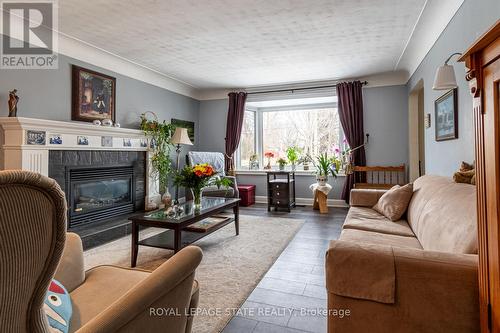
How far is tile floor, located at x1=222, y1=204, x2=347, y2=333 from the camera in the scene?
5.41ft

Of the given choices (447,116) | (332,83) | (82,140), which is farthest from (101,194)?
(332,83)

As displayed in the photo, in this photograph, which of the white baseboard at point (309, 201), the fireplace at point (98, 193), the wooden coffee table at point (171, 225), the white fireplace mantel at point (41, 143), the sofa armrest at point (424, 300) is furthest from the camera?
the white baseboard at point (309, 201)

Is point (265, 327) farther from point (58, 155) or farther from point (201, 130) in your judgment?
point (201, 130)

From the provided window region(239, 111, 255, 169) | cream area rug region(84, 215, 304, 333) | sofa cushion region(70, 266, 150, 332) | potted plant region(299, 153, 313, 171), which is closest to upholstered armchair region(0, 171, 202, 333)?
sofa cushion region(70, 266, 150, 332)

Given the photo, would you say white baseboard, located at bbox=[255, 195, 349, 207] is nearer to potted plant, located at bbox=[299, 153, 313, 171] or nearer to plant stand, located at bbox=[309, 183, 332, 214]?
plant stand, located at bbox=[309, 183, 332, 214]

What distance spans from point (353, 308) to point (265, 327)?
0.65 meters

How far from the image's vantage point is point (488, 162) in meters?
0.91

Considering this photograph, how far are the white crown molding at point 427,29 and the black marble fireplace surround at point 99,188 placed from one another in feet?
13.8

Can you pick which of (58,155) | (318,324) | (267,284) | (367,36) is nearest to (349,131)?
(367,36)

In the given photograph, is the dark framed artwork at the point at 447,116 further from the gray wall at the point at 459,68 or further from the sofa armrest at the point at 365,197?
the sofa armrest at the point at 365,197

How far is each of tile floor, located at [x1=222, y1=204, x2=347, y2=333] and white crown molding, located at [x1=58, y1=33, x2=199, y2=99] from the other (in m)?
3.60

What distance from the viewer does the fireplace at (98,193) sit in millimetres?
3443

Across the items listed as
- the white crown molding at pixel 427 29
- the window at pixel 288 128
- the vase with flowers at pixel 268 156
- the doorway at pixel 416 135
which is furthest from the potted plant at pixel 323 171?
the white crown molding at pixel 427 29

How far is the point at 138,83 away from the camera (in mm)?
4582
